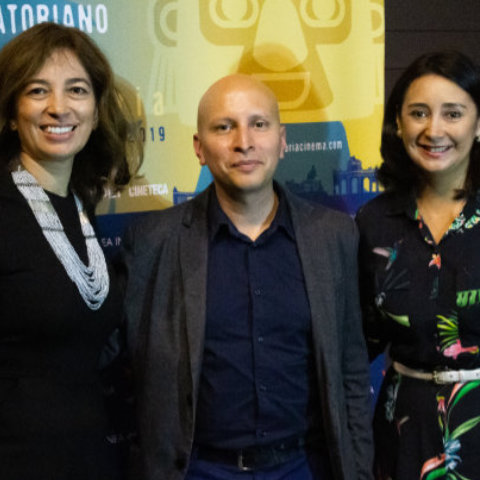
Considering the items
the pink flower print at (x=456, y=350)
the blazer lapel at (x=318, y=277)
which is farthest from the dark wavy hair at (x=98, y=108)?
the pink flower print at (x=456, y=350)

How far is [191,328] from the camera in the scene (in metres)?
1.83

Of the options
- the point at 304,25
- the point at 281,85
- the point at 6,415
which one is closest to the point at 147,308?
the point at 6,415

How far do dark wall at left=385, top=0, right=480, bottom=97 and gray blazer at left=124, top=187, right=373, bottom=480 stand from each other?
119 centimetres

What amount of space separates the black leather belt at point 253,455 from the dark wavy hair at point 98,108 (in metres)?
0.80

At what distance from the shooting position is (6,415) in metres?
1.66

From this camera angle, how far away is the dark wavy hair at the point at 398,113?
207cm

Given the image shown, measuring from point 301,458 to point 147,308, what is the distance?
600 mm

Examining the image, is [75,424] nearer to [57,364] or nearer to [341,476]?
[57,364]

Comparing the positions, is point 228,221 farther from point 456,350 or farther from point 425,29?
point 425,29

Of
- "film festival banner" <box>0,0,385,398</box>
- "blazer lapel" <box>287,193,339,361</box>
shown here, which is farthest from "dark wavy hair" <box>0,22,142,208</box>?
"blazer lapel" <box>287,193,339,361</box>

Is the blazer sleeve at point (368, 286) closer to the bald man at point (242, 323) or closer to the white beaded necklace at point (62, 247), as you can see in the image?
the bald man at point (242, 323)

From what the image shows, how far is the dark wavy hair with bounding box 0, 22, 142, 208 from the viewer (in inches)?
71.7

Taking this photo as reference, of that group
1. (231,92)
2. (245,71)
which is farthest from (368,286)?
(245,71)

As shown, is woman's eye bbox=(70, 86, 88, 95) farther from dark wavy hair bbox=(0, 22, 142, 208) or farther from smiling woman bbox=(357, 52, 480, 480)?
smiling woman bbox=(357, 52, 480, 480)
